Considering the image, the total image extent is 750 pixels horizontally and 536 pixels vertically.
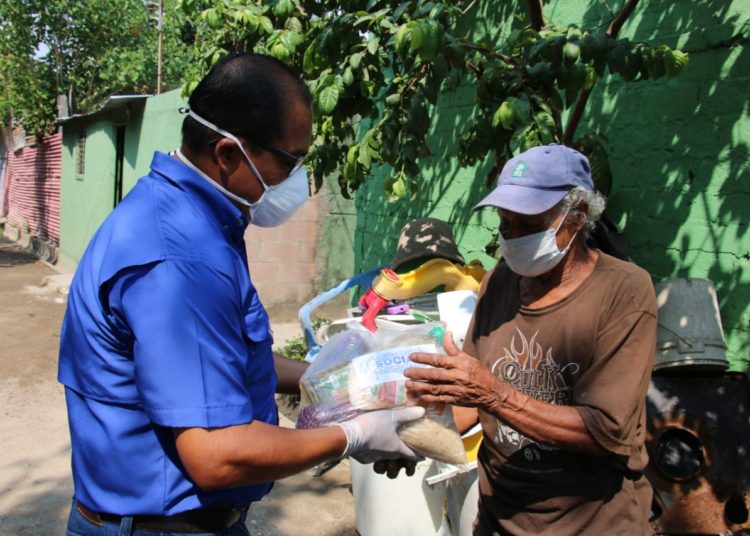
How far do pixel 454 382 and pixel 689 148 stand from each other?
248cm

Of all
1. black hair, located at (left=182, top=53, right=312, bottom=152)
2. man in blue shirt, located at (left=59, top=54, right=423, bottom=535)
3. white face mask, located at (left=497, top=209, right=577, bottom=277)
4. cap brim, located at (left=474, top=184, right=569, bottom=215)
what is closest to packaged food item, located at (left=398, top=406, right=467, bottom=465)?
man in blue shirt, located at (left=59, top=54, right=423, bottom=535)

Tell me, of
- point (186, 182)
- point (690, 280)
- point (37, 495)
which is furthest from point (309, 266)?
point (186, 182)

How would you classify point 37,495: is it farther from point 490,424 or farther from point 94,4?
point 94,4

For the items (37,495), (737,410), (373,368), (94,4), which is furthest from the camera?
(94,4)

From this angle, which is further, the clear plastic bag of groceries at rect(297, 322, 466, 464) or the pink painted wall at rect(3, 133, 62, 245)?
the pink painted wall at rect(3, 133, 62, 245)

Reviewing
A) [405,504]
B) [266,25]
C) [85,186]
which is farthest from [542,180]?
[85,186]

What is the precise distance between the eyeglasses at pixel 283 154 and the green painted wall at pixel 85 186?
37.4 feet

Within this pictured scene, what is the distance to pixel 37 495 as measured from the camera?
4.31 meters

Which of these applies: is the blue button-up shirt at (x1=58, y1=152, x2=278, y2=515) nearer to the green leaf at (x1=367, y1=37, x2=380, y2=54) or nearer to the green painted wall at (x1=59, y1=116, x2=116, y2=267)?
the green leaf at (x1=367, y1=37, x2=380, y2=54)

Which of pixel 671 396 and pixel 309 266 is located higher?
pixel 671 396

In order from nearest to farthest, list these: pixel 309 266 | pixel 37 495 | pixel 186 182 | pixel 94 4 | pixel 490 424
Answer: pixel 186 182 < pixel 490 424 < pixel 37 495 < pixel 309 266 < pixel 94 4

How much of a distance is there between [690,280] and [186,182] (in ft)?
8.26

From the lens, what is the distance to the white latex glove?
5.92 feet

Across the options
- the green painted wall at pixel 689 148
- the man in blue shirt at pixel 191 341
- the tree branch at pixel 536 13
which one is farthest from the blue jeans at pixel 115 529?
the tree branch at pixel 536 13
